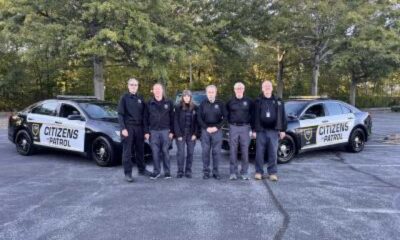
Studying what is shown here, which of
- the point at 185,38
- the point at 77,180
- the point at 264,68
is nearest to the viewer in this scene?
the point at 77,180

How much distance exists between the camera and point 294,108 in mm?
10242

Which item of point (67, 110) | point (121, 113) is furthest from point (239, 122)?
point (67, 110)

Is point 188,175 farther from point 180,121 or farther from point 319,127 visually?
point 319,127

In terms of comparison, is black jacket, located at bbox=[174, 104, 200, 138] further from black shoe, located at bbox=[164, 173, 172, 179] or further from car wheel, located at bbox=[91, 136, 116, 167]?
Answer: car wheel, located at bbox=[91, 136, 116, 167]

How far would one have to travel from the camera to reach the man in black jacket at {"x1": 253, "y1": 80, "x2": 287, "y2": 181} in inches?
299

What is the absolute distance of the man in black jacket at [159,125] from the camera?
769cm

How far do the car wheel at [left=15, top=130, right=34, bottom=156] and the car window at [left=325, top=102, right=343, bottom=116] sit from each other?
7.00 meters

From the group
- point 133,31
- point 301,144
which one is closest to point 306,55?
point 133,31

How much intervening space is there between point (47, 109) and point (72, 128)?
3.93ft

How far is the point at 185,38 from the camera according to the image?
783 inches

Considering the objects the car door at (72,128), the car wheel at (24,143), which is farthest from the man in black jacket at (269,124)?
the car wheel at (24,143)

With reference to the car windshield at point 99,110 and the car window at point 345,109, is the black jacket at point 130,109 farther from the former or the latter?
the car window at point 345,109

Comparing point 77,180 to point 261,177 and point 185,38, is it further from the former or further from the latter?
point 185,38

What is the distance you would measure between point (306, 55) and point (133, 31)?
46.8 ft
